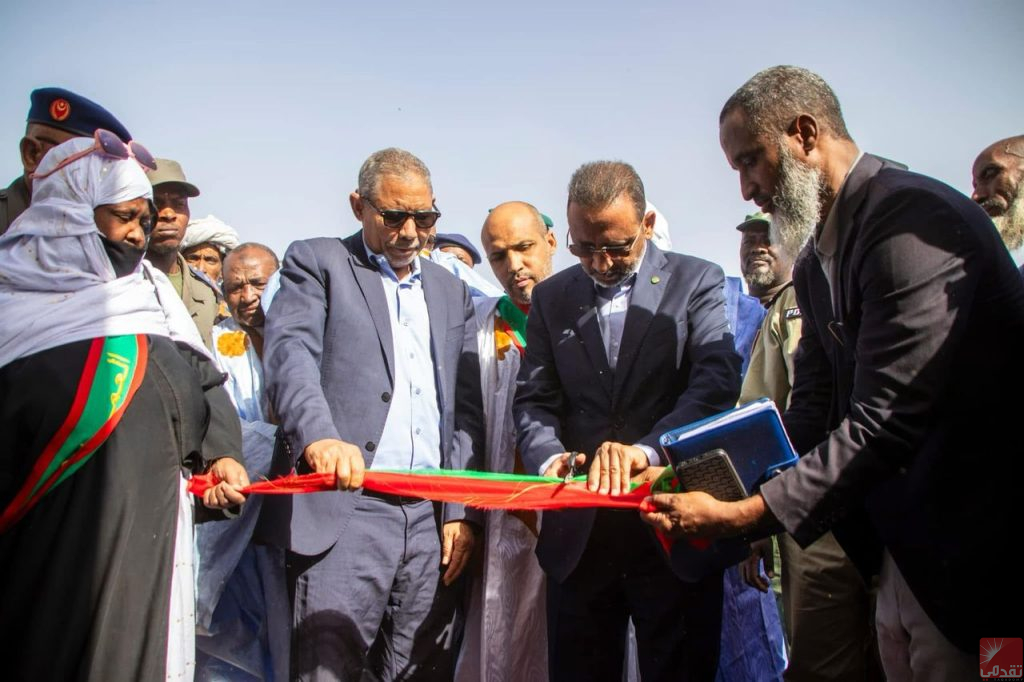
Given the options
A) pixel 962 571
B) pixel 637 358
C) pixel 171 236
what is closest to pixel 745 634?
pixel 637 358

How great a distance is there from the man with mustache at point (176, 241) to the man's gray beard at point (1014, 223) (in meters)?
4.71

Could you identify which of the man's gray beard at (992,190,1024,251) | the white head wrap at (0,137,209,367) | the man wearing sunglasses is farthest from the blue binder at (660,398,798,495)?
the man's gray beard at (992,190,1024,251)

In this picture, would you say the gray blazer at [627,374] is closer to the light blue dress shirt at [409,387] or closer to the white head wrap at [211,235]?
the light blue dress shirt at [409,387]

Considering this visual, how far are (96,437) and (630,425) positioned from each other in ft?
6.80

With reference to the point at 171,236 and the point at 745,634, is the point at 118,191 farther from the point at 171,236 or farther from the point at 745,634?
the point at 745,634

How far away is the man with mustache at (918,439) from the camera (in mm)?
2215

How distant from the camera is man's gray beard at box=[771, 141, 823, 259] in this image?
2.70 metres

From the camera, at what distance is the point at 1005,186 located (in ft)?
15.7

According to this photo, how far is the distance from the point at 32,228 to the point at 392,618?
7.22 feet

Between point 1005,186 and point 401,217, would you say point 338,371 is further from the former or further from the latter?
point 1005,186

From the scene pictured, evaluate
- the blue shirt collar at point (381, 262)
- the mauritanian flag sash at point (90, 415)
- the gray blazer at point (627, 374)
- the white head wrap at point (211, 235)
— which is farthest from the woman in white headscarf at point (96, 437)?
the white head wrap at point (211, 235)

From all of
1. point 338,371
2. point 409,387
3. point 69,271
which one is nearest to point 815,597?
point 409,387

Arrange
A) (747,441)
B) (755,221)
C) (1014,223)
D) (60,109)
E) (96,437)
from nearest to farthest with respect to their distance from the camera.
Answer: (747,441) < (96,437) < (60,109) < (1014,223) < (755,221)

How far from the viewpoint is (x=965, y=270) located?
2246mm
